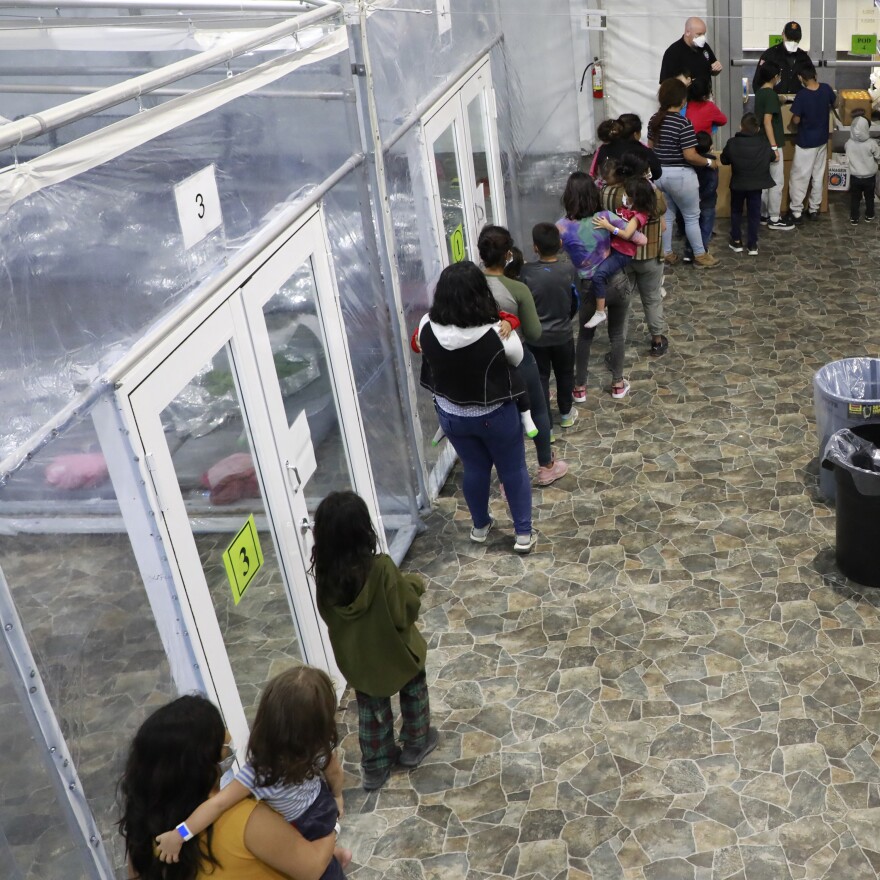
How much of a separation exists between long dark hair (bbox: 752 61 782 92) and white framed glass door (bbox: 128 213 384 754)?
6.56 meters

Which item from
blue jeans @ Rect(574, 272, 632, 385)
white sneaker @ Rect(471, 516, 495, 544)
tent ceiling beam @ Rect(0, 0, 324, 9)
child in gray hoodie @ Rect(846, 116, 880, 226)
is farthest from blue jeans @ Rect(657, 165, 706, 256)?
tent ceiling beam @ Rect(0, 0, 324, 9)

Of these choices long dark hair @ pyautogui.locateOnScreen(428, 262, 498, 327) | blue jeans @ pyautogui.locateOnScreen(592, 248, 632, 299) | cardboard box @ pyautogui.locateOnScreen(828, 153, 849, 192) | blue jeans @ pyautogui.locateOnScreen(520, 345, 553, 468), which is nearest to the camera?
long dark hair @ pyautogui.locateOnScreen(428, 262, 498, 327)

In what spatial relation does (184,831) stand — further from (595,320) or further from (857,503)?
(595,320)

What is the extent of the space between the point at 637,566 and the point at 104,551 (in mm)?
3276

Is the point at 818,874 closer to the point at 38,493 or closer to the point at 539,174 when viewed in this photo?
the point at 38,493

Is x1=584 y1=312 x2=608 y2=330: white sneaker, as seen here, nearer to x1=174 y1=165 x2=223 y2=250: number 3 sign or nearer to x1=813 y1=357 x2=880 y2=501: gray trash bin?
x1=813 y1=357 x2=880 y2=501: gray trash bin

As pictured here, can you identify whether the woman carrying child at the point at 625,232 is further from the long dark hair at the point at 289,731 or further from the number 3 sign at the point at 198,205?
the long dark hair at the point at 289,731

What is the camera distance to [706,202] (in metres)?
9.88

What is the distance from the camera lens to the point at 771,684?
4887 millimetres

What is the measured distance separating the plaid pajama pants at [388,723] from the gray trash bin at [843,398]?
2.80m

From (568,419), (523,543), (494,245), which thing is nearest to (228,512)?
(523,543)

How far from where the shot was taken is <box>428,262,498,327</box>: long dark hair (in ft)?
16.9

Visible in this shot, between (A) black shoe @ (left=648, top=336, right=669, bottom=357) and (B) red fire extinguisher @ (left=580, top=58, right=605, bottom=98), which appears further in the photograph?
(B) red fire extinguisher @ (left=580, top=58, right=605, bottom=98)

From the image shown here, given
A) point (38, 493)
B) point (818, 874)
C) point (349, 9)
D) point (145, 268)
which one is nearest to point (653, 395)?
point (349, 9)
